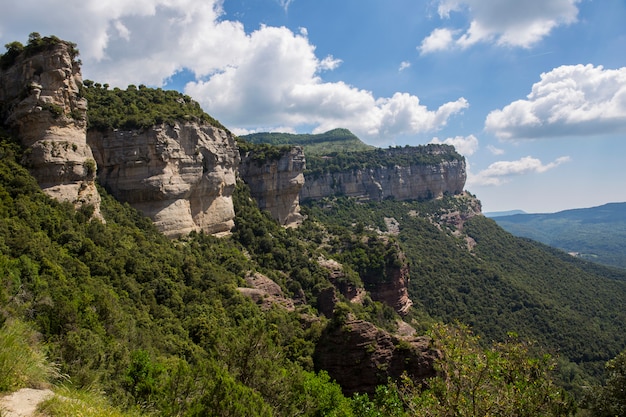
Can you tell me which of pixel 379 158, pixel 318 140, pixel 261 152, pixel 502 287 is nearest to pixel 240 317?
pixel 261 152

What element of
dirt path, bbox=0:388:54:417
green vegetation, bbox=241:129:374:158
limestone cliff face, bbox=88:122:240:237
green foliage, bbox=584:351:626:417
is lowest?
green foliage, bbox=584:351:626:417

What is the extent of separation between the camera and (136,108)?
48156 mm

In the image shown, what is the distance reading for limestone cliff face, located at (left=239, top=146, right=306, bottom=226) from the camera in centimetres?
7006

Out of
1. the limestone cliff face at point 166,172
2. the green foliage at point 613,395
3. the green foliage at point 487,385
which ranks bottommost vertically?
the green foliage at point 613,395

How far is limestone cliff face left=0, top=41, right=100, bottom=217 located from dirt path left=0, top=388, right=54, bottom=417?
31359mm

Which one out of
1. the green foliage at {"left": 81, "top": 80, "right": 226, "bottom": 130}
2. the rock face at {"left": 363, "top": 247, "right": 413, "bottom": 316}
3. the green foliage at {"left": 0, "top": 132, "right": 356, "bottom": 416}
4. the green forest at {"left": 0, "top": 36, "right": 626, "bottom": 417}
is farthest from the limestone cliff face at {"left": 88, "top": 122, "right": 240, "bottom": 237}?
the rock face at {"left": 363, "top": 247, "right": 413, "bottom": 316}

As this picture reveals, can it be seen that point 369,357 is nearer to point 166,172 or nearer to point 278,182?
point 166,172

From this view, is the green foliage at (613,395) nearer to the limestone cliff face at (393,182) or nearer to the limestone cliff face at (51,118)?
the limestone cliff face at (51,118)

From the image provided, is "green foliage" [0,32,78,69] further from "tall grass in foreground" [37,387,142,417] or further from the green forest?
"tall grass in foreground" [37,387,142,417]

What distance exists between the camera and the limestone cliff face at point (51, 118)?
33.2 meters

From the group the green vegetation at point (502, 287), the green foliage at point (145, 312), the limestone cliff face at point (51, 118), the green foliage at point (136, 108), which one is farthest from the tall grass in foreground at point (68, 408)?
the green vegetation at point (502, 287)

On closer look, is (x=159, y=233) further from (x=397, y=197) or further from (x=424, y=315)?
(x=397, y=197)

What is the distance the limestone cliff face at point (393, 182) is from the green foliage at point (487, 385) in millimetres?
105031

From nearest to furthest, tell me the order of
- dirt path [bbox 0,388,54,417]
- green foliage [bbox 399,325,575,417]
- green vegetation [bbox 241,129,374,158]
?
dirt path [bbox 0,388,54,417] < green foliage [bbox 399,325,575,417] < green vegetation [bbox 241,129,374,158]
